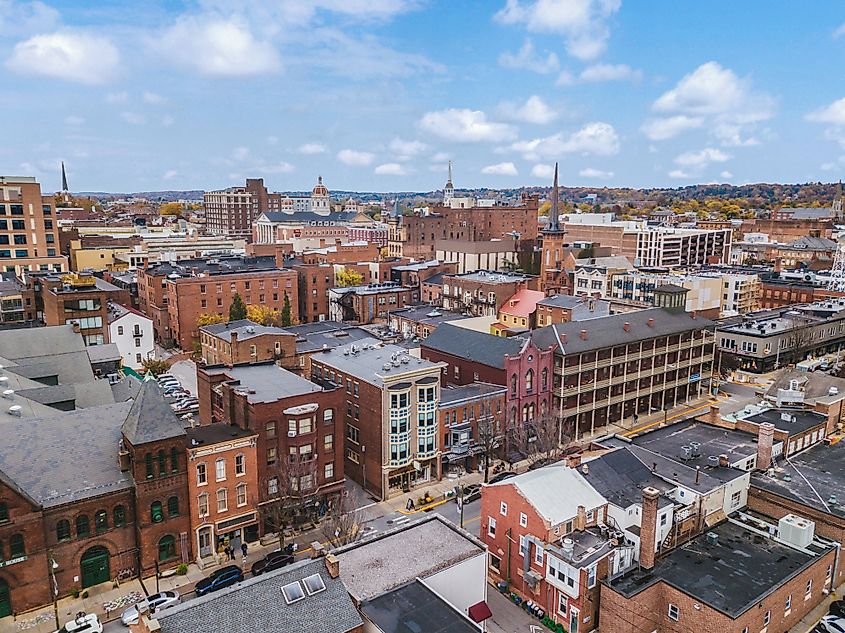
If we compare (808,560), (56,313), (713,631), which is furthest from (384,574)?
(56,313)

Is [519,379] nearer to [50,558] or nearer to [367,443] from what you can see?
[367,443]

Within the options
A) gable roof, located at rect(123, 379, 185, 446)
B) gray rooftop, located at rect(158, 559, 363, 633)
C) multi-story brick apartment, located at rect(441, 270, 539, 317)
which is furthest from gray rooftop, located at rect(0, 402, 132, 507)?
multi-story brick apartment, located at rect(441, 270, 539, 317)

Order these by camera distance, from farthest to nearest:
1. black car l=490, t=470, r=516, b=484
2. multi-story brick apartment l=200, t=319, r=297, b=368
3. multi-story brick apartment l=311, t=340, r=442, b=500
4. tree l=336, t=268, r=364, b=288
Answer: tree l=336, t=268, r=364, b=288 < multi-story brick apartment l=200, t=319, r=297, b=368 < black car l=490, t=470, r=516, b=484 < multi-story brick apartment l=311, t=340, r=442, b=500

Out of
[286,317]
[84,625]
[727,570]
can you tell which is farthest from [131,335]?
[727,570]

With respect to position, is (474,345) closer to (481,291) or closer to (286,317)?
(481,291)

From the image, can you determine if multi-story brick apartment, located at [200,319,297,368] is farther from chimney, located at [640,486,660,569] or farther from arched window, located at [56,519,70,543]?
chimney, located at [640,486,660,569]

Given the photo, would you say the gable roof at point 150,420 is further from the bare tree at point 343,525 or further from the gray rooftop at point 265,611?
the gray rooftop at point 265,611
